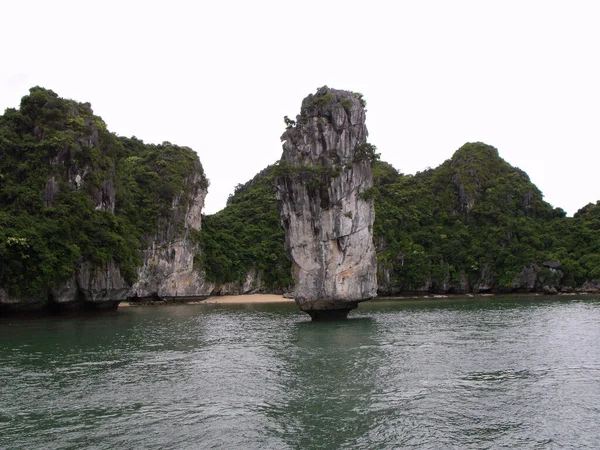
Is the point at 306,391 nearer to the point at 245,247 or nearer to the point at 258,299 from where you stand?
the point at 258,299

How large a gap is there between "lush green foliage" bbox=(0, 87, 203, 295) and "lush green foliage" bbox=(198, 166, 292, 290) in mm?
24977

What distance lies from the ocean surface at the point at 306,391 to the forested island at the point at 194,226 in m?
13.2

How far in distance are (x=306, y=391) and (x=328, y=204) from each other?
1967 cm

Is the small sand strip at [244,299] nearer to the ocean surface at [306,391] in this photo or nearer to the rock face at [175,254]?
the rock face at [175,254]

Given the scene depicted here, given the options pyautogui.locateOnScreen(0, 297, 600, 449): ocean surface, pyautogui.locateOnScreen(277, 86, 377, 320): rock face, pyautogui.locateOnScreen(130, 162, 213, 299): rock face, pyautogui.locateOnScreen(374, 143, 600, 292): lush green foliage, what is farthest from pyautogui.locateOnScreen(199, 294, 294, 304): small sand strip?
pyautogui.locateOnScreen(0, 297, 600, 449): ocean surface

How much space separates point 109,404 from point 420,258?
64636 mm

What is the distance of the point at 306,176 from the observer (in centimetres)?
3206

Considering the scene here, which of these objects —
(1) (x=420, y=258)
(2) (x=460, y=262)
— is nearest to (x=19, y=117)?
(1) (x=420, y=258)

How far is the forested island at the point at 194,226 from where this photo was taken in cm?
3638

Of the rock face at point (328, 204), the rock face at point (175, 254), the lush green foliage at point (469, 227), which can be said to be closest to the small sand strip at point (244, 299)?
the rock face at point (175, 254)

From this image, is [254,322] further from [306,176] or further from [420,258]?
[420,258]

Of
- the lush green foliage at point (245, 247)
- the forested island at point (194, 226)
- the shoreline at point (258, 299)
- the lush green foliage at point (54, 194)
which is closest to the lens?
the lush green foliage at point (54, 194)

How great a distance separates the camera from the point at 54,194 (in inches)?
1500

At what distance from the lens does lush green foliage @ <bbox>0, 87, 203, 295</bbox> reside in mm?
33438
